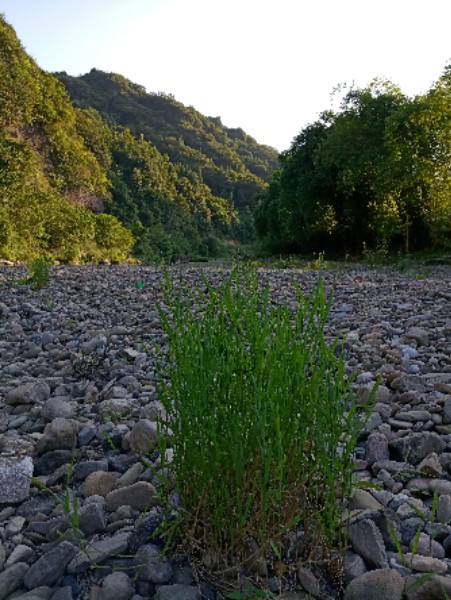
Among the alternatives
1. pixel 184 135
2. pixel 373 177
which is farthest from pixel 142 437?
pixel 184 135

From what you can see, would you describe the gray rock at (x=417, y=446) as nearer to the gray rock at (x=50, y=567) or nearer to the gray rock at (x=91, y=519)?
the gray rock at (x=91, y=519)

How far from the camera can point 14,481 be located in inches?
81.0

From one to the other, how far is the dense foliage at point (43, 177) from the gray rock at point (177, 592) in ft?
52.9

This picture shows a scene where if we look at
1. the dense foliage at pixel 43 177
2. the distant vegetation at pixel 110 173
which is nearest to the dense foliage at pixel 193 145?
the distant vegetation at pixel 110 173

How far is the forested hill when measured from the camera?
6106 centimetres

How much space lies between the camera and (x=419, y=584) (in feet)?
4.58

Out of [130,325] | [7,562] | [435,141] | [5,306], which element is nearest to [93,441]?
[7,562]

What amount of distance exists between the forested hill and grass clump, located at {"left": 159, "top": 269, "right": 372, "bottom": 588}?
56.7 m

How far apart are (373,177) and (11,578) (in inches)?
862

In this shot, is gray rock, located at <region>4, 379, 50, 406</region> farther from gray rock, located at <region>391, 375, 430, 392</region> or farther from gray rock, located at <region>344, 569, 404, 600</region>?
gray rock, located at <region>344, 569, 404, 600</region>

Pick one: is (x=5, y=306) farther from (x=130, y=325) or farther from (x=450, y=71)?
(x=450, y=71)

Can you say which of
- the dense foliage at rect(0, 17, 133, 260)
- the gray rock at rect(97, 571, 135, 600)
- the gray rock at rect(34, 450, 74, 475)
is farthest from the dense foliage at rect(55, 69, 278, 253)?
the gray rock at rect(97, 571, 135, 600)

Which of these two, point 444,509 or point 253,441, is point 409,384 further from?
point 253,441

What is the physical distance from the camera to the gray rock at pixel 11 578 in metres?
1.52
